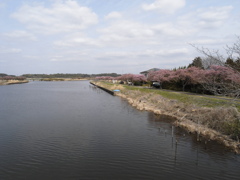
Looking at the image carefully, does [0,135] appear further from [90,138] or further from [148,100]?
[148,100]

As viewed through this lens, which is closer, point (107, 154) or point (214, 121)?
point (107, 154)

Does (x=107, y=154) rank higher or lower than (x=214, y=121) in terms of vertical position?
lower

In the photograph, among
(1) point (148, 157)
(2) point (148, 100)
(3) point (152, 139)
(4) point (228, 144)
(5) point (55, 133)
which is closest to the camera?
(1) point (148, 157)

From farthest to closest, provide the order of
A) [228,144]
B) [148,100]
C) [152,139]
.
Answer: [148,100] < [152,139] < [228,144]

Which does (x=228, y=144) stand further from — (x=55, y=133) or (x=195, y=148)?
(x=55, y=133)

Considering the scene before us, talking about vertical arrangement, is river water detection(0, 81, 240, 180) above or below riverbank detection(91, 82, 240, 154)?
below

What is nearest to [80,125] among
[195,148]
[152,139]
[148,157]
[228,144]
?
[152,139]

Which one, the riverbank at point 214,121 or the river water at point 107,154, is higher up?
the riverbank at point 214,121

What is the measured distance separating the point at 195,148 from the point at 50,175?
796 centimetres

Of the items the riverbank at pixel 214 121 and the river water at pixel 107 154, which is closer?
the river water at pixel 107 154

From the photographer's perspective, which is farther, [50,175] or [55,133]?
[55,133]

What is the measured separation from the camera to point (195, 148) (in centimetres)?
1176

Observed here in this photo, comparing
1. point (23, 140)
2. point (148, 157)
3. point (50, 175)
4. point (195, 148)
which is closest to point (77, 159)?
point (50, 175)

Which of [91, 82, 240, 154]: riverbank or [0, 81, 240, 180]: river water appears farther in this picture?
[91, 82, 240, 154]: riverbank
